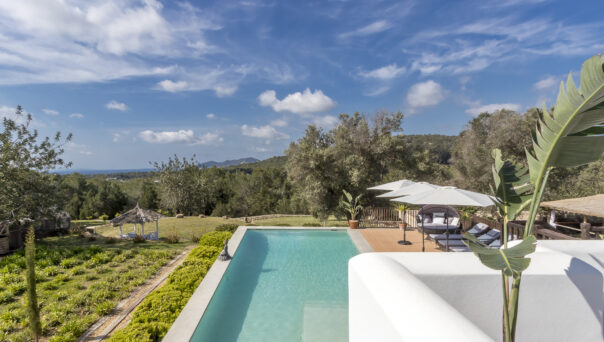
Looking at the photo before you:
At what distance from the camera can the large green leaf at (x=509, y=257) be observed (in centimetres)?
179

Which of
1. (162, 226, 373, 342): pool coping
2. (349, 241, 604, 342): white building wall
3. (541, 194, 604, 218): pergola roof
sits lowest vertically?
(162, 226, 373, 342): pool coping

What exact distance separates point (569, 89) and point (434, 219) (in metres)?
10.5

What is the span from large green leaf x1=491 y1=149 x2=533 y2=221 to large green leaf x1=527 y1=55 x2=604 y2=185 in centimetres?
31

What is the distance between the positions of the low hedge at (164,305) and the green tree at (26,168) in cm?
1086

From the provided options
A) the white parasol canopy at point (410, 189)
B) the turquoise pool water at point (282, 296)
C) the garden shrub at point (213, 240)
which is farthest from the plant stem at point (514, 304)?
the garden shrub at point (213, 240)

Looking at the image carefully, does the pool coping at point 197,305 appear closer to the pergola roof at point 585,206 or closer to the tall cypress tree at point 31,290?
the tall cypress tree at point 31,290

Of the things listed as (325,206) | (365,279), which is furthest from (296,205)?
(365,279)

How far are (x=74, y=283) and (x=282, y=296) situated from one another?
5.86m

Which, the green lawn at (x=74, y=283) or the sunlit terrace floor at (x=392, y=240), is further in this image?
the sunlit terrace floor at (x=392, y=240)

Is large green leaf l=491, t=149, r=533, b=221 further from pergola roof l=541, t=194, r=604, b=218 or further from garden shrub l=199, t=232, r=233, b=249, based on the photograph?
garden shrub l=199, t=232, r=233, b=249

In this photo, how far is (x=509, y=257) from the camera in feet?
6.18

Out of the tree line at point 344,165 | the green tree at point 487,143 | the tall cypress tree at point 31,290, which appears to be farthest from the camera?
the green tree at point 487,143

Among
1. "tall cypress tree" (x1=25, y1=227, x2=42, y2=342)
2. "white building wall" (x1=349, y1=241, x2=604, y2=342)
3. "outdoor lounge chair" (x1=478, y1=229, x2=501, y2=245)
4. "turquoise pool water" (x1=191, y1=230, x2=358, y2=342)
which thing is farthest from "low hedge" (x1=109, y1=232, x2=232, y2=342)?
"outdoor lounge chair" (x1=478, y1=229, x2=501, y2=245)

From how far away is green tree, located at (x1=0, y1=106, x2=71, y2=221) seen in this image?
1262 cm
